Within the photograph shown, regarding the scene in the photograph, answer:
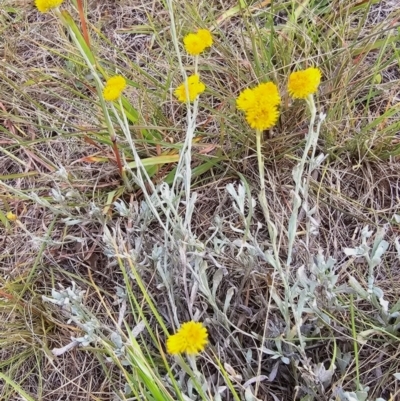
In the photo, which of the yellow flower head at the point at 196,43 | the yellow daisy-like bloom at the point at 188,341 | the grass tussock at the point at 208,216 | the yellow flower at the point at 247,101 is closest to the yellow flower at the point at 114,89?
the grass tussock at the point at 208,216

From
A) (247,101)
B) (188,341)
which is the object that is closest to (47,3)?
(247,101)

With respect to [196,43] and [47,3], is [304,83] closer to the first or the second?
[196,43]

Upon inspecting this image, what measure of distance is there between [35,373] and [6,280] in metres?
0.22

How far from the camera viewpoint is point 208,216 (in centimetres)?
112

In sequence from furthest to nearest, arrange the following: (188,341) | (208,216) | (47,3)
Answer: (208,216) → (47,3) → (188,341)

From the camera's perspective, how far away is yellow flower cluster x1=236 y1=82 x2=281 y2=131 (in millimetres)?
646

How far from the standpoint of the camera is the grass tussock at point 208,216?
2.82 feet

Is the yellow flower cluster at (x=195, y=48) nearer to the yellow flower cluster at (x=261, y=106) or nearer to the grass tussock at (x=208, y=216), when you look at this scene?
the grass tussock at (x=208, y=216)

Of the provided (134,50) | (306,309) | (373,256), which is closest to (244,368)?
(306,309)

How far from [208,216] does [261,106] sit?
0.50 metres

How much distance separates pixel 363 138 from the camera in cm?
112

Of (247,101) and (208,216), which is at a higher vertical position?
(247,101)

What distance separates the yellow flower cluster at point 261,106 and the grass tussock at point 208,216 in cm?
16

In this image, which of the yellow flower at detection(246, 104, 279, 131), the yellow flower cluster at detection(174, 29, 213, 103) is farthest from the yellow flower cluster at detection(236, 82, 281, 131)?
the yellow flower cluster at detection(174, 29, 213, 103)
